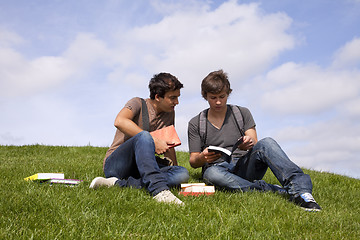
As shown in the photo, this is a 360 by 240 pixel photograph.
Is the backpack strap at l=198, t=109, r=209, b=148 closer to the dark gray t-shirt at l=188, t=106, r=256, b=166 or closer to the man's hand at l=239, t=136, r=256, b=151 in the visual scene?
the dark gray t-shirt at l=188, t=106, r=256, b=166

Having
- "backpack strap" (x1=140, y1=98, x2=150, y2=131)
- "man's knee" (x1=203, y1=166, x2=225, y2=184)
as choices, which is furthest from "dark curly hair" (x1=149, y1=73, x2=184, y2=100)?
"man's knee" (x1=203, y1=166, x2=225, y2=184)

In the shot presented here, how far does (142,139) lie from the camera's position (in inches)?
170

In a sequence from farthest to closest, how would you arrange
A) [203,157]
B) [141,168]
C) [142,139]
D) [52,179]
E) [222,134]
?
[222,134] → [203,157] → [52,179] → [142,139] → [141,168]

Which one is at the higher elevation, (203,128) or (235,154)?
(203,128)

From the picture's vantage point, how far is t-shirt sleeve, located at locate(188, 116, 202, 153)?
5.34 meters

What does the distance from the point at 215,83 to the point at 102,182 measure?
222cm

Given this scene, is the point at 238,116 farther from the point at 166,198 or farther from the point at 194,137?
the point at 166,198

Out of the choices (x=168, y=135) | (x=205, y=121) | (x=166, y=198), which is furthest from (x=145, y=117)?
(x=166, y=198)

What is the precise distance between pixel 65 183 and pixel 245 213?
268 cm

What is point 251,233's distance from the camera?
314 cm

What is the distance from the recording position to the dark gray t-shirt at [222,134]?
532 centimetres

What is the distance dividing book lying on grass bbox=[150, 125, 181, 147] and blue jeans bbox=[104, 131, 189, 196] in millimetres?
422

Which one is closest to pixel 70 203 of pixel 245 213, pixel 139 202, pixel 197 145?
pixel 139 202

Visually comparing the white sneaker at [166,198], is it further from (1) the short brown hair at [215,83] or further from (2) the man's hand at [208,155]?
(1) the short brown hair at [215,83]
